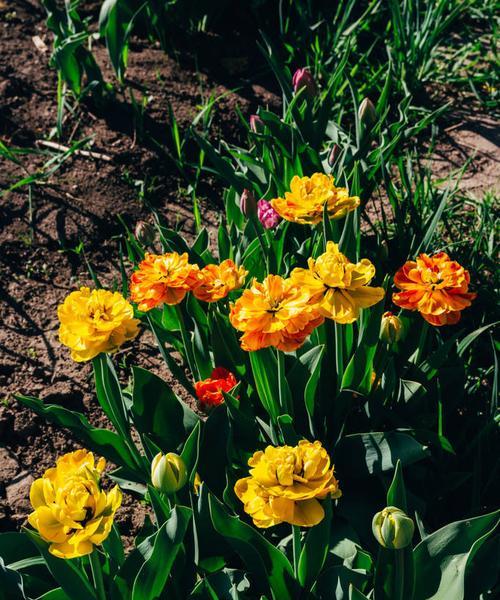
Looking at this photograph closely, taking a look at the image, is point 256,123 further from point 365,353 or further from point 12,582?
point 12,582

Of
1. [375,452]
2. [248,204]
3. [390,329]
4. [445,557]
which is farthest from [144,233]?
[445,557]

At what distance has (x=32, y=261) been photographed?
7.36 feet

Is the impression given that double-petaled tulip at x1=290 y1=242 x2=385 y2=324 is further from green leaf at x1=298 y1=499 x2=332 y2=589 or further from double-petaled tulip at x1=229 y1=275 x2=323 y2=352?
green leaf at x1=298 y1=499 x2=332 y2=589

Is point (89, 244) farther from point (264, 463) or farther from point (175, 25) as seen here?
point (264, 463)

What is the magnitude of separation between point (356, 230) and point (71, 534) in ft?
3.13

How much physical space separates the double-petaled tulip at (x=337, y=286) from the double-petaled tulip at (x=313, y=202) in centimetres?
26

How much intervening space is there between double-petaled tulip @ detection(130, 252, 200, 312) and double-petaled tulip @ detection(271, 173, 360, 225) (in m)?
0.23

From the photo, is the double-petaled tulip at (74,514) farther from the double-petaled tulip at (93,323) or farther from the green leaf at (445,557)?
the green leaf at (445,557)

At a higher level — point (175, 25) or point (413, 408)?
point (175, 25)

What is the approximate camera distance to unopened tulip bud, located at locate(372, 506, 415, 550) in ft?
2.99

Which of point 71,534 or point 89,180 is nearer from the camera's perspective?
point 71,534

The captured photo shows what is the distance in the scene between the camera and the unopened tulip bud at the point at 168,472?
1075 millimetres

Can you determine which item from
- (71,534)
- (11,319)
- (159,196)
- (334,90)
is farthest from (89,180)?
(71,534)

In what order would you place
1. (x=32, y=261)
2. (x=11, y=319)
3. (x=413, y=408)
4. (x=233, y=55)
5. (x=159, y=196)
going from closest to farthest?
(x=413, y=408)
(x=11, y=319)
(x=32, y=261)
(x=159, y=196)
(x=233, y=55)
